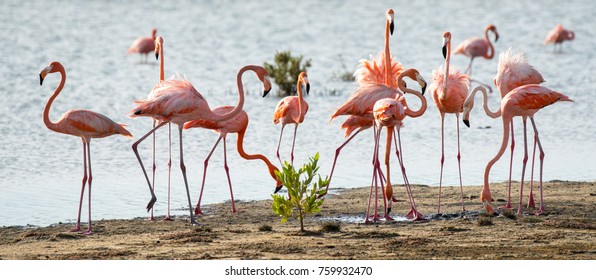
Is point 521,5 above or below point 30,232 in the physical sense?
above

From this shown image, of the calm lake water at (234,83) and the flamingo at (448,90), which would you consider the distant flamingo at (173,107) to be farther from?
the flamingo at (448,90)

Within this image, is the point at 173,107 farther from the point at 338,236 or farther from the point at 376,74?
the point at 376,74

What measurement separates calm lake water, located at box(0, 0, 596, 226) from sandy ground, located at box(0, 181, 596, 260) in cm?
78

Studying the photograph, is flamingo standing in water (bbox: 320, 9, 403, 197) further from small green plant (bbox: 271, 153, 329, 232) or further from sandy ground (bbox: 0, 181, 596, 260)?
small green plant (bbox: 271, 153, 329, 232)

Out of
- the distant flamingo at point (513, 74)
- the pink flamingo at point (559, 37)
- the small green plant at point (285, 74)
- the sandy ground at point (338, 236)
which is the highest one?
the pink flamingo at point (559, 37)

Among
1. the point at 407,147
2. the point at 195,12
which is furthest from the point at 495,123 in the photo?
the point at 195,12

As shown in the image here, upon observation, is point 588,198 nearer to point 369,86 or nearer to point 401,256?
point 369,86

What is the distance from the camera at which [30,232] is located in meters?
8.34

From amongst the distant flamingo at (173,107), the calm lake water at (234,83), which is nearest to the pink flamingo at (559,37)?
the calm lake water at (234,83)

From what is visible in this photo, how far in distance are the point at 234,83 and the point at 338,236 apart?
32.2 feet

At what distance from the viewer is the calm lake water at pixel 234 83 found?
35.5 ft

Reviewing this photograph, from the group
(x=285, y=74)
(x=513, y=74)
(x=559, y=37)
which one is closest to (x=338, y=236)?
Answer: (x=513, y=74)

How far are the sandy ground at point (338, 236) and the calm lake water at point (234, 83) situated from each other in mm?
779

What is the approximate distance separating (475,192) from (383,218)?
134cm
